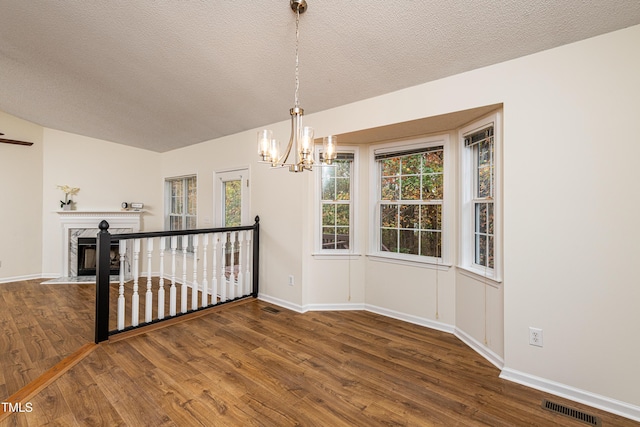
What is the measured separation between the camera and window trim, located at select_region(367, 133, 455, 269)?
3078 mm

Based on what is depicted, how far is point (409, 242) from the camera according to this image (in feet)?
11.2

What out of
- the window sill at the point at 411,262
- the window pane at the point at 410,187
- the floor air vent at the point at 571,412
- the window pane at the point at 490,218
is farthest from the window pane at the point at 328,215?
the floor air vent at the point at 571,412

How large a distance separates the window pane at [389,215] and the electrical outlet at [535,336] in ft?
5.53

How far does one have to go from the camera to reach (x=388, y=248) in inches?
141

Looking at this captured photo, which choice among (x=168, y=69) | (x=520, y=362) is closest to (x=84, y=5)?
(x=168, y=69)

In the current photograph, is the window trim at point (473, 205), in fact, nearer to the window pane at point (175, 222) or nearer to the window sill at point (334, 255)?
the window sill at point (334, 255)

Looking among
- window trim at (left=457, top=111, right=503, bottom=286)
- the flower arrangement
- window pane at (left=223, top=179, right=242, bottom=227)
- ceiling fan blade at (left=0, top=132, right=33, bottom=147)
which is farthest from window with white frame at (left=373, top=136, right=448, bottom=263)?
ceiling fan blade at (left=0, top=132, right=33, bottom=147)

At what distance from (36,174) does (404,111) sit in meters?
6.59

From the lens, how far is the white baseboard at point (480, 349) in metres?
2.35

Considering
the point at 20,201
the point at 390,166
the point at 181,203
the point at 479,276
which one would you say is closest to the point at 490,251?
the point at 479,276

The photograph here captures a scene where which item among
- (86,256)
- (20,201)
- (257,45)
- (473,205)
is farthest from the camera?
(86,256)

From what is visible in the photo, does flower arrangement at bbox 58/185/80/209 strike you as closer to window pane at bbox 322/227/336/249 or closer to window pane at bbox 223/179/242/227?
window pane at bbox 223/179/242/227

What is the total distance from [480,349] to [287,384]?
1.77 meters

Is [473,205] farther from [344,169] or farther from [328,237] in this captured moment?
[328,237]
